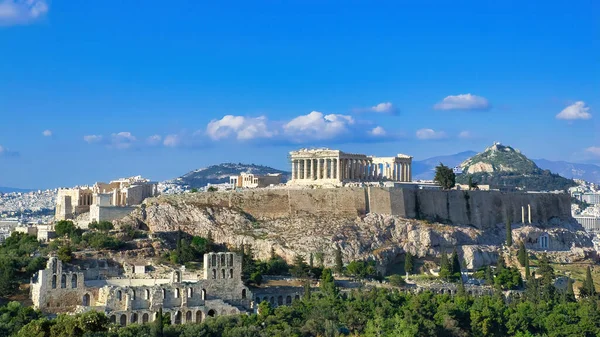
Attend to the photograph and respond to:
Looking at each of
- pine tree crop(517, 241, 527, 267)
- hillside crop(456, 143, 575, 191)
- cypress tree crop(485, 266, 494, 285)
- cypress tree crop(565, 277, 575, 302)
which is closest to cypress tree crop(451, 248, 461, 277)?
cypress tree crop(485, 266, 494, 285)

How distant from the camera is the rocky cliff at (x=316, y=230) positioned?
77188 mm

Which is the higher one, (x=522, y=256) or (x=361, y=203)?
(x=361, y=203)

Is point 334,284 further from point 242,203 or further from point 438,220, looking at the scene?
point 438,220

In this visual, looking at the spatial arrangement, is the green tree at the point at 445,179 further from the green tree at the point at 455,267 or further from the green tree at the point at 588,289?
the green tree at the point at 588,289

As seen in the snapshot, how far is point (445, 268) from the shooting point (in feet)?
245

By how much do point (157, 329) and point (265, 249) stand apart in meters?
28.6

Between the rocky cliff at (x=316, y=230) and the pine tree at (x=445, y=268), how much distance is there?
436cm

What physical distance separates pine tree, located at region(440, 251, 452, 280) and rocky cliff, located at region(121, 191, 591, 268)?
4362 mm

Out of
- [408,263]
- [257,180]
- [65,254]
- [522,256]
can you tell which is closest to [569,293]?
[522,256]

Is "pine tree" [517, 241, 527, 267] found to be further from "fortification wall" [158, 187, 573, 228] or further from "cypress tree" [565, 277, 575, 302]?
"fortification wall" [158, 187, 573, 228]

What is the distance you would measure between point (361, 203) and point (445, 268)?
495 inches

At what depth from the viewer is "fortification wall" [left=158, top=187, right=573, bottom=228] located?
8338 cm

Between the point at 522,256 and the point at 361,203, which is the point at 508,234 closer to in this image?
the point at 522,256

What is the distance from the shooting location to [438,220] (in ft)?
293
